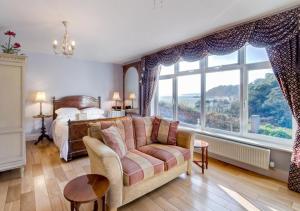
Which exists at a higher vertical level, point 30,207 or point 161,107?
point 161,107

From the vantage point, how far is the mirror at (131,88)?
583cm

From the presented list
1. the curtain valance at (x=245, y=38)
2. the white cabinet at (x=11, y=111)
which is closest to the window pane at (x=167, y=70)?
the curtain valance at (x=245, y=38)

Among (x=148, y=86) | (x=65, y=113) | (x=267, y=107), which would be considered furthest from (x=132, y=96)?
(x=267, y=107)

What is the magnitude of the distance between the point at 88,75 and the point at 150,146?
3953 mm

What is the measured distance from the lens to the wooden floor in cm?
208

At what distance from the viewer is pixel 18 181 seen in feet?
8.57

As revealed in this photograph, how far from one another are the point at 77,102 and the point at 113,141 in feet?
12.0

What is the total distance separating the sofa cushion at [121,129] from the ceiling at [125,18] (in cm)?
165

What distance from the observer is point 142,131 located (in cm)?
290

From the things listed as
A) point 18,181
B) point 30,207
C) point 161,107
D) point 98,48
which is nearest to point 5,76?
point 18,181

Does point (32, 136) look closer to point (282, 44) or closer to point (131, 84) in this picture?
point (131, 84)

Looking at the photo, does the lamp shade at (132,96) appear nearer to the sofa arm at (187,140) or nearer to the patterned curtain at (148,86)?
the patterned curtain at (148,86)

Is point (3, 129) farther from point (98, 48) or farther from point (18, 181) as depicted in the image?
point (98, 48)

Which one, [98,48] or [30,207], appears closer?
[30,207]
